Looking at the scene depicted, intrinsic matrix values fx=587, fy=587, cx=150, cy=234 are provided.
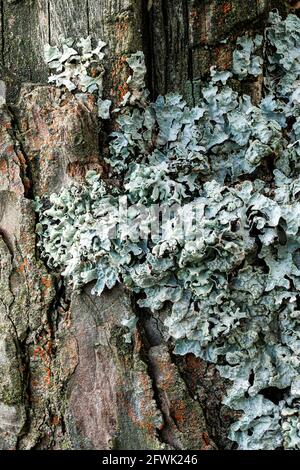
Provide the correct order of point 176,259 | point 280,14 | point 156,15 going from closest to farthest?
point 176,259 → point 156,15 → point 280,14

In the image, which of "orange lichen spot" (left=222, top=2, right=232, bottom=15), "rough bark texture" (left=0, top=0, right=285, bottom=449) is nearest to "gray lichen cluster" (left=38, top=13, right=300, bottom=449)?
"rough bark texture" (left=0, top=0, right=285, bottom=449)

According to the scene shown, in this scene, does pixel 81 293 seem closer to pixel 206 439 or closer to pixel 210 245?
pixel 210 245

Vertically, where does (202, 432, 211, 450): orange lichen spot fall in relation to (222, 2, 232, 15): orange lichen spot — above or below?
below

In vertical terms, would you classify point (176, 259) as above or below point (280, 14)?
below

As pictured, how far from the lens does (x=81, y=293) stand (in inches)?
78.7

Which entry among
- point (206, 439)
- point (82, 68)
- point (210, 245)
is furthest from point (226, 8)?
point (206, 439)

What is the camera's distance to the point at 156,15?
209 centimetres

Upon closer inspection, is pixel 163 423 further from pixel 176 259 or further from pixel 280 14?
pixel 280 14

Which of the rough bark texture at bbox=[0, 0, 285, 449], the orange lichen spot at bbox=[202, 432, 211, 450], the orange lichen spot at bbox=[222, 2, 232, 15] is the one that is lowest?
the orange lichen spot at bbox=[202, 432, 211, 450]

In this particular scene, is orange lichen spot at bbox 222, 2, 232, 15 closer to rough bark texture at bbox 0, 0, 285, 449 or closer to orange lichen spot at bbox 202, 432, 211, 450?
rough bark texture at bbox 0, 0, 285, 449

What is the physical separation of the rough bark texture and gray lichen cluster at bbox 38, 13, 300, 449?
0.21 ft

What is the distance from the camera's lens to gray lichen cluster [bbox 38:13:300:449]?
1921 millimetres
